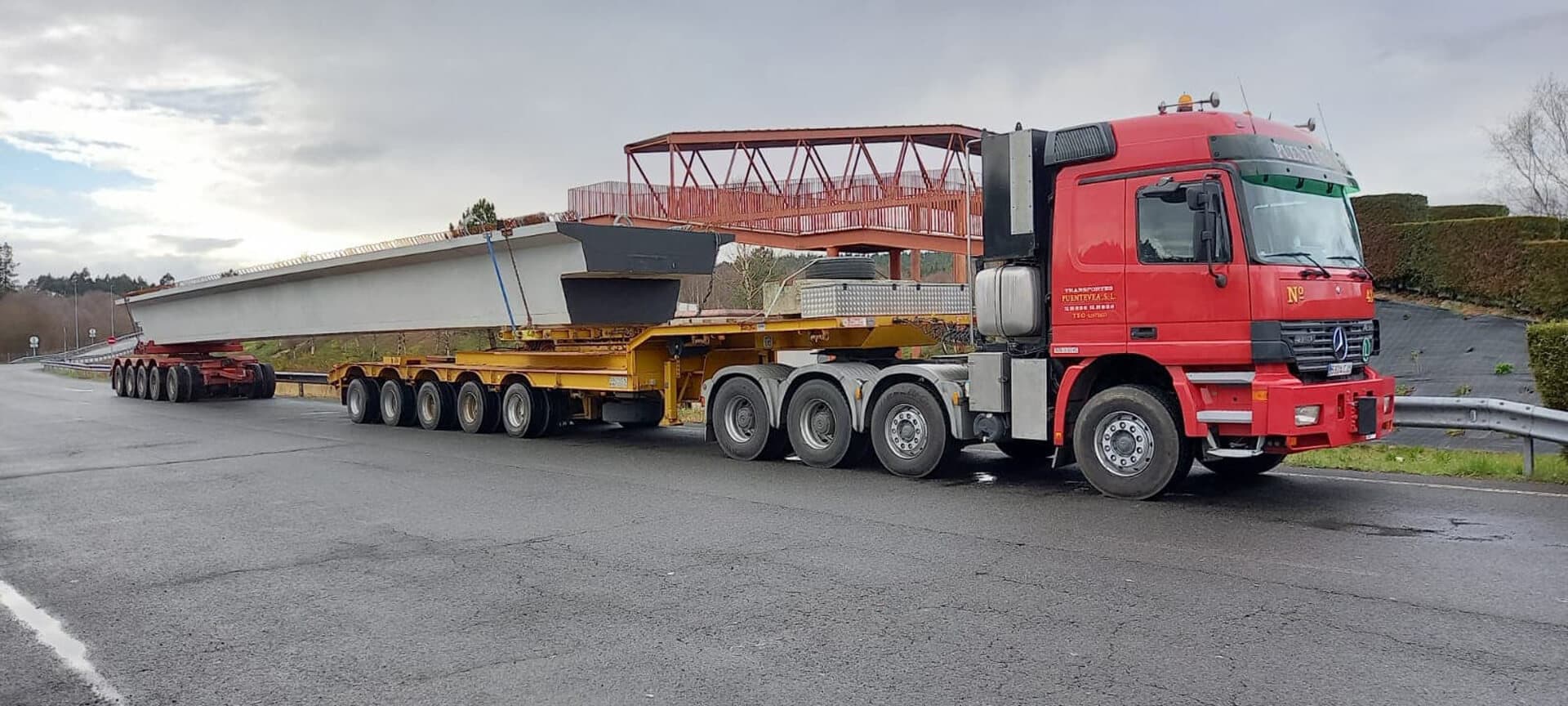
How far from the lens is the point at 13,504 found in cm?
959

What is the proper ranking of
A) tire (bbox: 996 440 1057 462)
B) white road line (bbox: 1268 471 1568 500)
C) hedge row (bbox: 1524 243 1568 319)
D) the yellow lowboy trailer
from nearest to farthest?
white road line (bbox: 1268 471 1568 500), the yellow lowboy trailer, tire (bbox: 996 440 1057 462), hedge row (bbox: 1524 243 1568 319)

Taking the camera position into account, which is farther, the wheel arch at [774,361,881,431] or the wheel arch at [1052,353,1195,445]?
the wheel arch at [774,361,881,431]

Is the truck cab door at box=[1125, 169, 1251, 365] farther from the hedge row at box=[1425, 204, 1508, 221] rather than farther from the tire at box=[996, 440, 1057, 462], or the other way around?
the hedge row at box=[1425, 204, 1508, 221]

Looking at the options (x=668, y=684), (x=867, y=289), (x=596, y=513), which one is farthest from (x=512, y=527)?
(x=867, y=289)

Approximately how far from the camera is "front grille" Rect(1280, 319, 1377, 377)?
25.2ft

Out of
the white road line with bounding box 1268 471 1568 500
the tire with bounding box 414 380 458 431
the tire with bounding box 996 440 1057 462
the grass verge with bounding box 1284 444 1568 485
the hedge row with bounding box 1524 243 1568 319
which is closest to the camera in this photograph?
the white road line with bounding box 1268 471 1568 500

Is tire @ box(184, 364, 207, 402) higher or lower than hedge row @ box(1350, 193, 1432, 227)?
lower

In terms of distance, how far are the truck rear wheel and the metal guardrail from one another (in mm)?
13912

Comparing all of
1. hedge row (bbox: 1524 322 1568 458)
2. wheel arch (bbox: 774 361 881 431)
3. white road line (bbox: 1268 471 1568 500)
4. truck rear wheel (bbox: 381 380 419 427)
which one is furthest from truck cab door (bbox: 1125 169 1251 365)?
truck rear wheel (bbox: 381 380 419 427)

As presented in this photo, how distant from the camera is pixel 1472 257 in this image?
59.8 ft

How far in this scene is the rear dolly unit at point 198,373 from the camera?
25984 millimetres

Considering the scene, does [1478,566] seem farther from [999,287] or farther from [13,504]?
[13,504]

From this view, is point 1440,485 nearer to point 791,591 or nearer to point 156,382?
point 791,591

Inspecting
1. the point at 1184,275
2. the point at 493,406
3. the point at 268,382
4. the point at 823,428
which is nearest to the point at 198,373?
the point at 268,382
